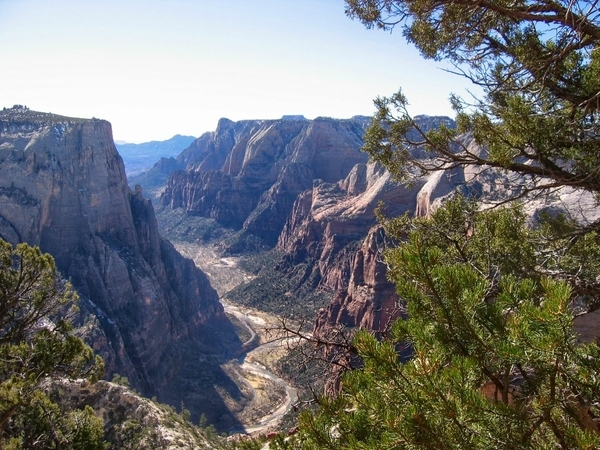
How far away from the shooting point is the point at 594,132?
6574mm

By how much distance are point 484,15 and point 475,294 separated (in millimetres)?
5616

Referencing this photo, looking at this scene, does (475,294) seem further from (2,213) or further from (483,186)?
(2,213)

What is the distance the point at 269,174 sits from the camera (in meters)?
105

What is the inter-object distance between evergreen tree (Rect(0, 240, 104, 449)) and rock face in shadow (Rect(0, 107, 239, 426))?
2171 cm

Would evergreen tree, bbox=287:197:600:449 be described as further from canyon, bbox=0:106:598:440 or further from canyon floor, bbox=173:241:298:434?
canyon floor, bbox=173:241:298:434

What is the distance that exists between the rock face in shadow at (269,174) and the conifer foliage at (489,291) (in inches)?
2741

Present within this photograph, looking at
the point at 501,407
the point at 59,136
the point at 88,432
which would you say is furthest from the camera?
the point at 59,136

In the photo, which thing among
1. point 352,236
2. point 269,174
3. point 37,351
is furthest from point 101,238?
point 269,174

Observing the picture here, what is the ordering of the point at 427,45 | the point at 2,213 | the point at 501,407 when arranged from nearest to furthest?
the point at 501,407 → the point at 427,45 → the point at 2,213

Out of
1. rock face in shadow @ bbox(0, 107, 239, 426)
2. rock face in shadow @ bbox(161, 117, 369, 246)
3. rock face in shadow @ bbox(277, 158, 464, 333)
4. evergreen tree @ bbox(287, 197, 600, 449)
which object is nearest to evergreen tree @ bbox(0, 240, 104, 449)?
evergreen tree @ bbox(287, 197, 600, 449)

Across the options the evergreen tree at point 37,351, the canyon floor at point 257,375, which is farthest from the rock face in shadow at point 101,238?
the evergreen tree at point 37,351

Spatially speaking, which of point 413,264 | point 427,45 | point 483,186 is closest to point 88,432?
point 413,264

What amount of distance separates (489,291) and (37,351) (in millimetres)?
8705

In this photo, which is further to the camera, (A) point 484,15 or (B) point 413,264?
(A) point 484,15
